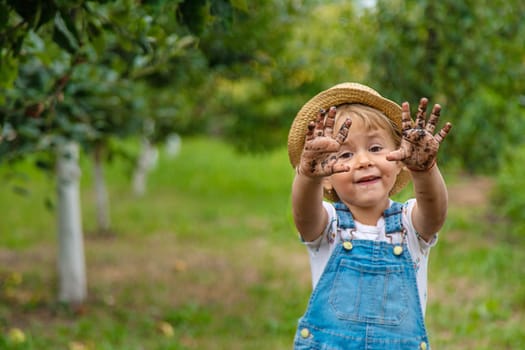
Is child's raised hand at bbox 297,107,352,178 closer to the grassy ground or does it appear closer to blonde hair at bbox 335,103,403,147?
blonde hair at bbox 335,103,403,147

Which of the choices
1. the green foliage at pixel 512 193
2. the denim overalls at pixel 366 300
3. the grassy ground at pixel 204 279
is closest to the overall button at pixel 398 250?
the denim overalls at pixel 366 300

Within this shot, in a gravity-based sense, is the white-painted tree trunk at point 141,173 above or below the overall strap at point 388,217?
above

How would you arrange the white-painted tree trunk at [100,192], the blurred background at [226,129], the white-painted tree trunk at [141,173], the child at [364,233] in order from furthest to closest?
the white-painted tree trunk at [141,173]
the white-painted tree trunk at [100,192]
the blurred background at [226,129]
the child at [364,233]

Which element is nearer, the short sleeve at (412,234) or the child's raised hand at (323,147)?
the child's raised hand at (323,147)

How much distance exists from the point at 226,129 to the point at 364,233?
7.20 meters

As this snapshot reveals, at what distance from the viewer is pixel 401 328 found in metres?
2.13

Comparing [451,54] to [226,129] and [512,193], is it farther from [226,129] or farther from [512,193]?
[512,193]

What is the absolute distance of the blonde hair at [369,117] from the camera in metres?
2.20

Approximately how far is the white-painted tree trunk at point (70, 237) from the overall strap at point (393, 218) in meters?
4.00

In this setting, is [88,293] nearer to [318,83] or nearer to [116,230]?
[318,83]

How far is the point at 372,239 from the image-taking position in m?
2.21

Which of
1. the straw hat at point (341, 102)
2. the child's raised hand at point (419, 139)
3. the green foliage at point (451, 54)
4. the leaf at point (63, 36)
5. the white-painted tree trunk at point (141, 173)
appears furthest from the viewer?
the white-painted tree trunk at point (141, 173)

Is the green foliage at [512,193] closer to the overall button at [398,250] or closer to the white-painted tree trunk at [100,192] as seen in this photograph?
the white-painted tree trunk at [100,192]

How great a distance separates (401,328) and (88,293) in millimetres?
4731
